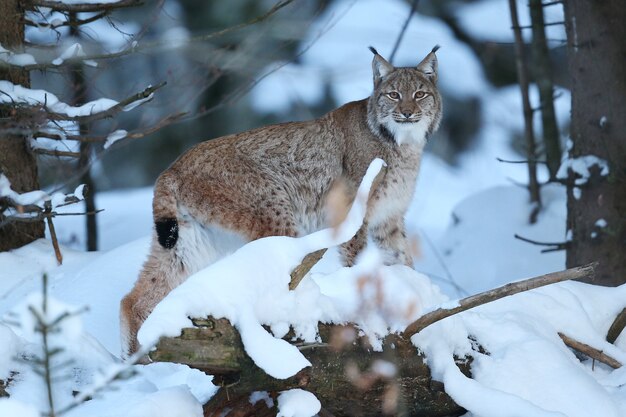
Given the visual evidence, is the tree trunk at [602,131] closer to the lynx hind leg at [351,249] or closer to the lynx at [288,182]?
the lynx at [288,182]

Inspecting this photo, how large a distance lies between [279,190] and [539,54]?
4309 millimetres

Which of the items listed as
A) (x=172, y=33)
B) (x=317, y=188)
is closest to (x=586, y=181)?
(x=317, y=188)

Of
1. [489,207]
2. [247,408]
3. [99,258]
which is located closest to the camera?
[247,408]

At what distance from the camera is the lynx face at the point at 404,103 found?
231 inches

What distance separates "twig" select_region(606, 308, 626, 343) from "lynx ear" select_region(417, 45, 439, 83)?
2491mm

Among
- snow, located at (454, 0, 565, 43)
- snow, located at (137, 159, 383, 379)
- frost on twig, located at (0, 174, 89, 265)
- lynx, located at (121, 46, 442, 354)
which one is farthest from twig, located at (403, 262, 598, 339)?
snow, located at (454, 0, 565, 43)

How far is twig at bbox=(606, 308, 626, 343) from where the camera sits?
13.7 feet

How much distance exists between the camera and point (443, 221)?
11.4 m

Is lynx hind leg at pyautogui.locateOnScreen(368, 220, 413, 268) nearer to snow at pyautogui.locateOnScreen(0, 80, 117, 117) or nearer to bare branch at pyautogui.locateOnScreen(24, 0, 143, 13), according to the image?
snow at pyautogui.locateOnScreen(0, 80, 117, 117)

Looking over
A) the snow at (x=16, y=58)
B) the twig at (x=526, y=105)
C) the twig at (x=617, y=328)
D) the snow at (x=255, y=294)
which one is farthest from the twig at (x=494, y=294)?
the twig at (x=526, y=105)

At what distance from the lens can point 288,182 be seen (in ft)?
18.7

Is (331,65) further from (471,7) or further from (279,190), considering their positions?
(279,190)

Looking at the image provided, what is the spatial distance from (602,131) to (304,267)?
3.68 m

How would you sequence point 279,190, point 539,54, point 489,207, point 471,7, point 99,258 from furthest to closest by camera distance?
point 471,7
point 489,207
point 539,54
point 99,258
point 279,190
